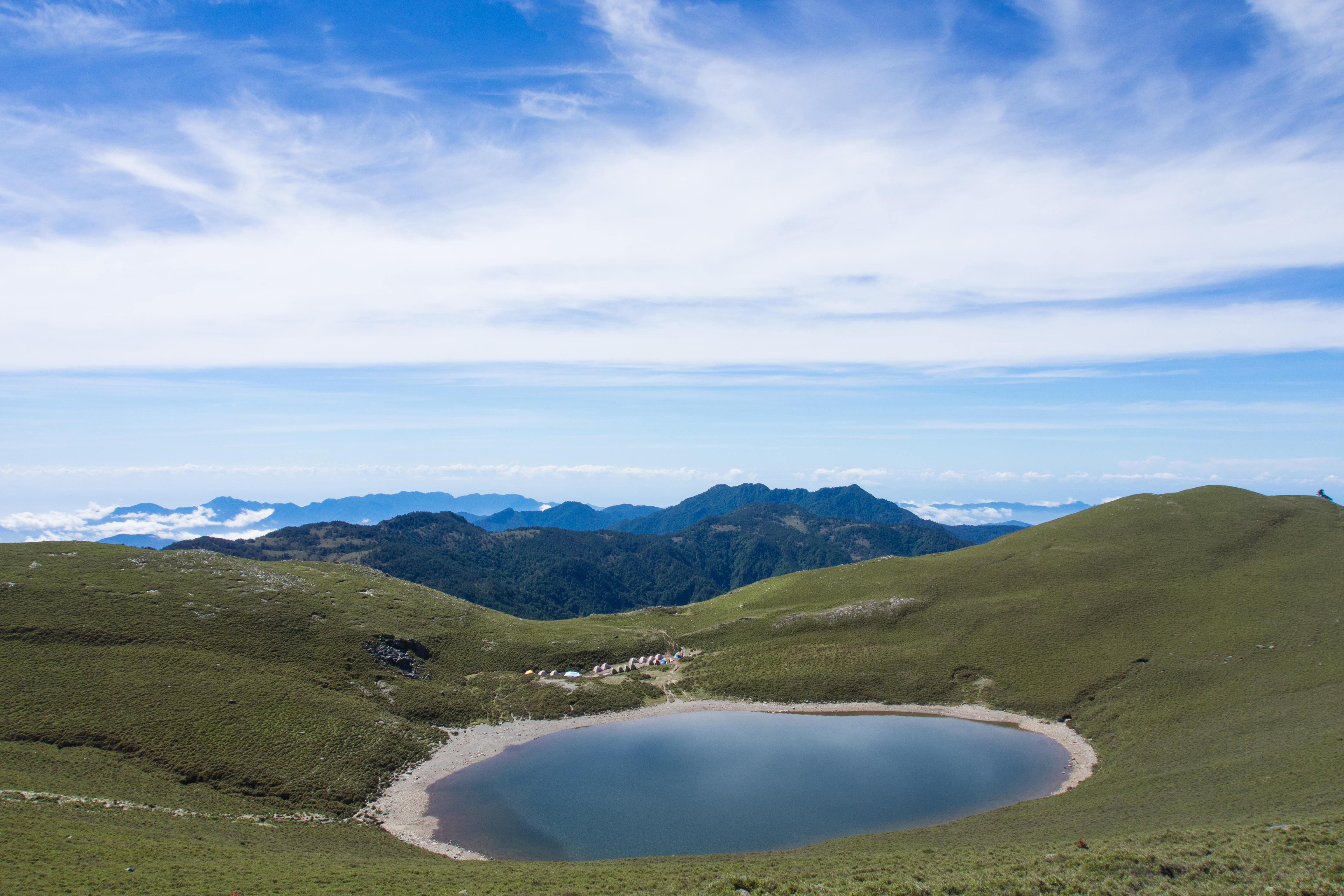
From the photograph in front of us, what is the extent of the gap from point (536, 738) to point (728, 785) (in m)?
25.3

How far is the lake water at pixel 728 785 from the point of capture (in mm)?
45531

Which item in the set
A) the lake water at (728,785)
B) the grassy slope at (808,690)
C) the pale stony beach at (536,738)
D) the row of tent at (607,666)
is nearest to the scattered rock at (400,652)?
the grassy slope at (808,690)

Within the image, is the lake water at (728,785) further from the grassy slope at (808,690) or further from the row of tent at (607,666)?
the row of tent at (607,666)

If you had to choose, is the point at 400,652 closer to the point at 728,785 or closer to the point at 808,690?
the point at 728,785

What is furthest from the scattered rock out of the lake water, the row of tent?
the lake water

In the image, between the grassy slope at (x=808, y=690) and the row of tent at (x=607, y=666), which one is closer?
the grassy slope at (x=808, y=690)

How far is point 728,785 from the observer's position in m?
54.5

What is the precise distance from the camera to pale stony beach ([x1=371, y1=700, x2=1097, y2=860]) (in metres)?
48.0

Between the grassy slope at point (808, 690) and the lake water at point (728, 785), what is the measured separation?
385cm

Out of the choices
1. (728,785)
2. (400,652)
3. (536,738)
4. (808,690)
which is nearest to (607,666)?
(536,738)

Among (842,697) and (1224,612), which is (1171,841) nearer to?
(842,697)

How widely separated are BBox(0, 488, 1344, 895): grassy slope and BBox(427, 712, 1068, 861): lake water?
3.85 meters

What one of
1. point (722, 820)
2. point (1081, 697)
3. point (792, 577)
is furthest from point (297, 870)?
point (792, 577)

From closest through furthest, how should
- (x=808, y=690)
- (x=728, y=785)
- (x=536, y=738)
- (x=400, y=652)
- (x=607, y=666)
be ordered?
(x=728, y=785) < (x=536, y=738) < (x=400, y=652) < (x=808, y=690) < (x=607, y=666)
